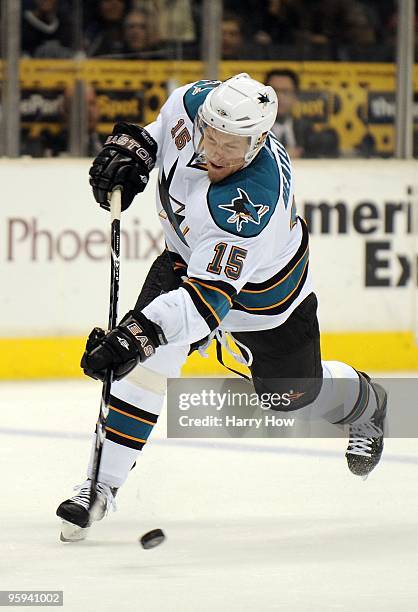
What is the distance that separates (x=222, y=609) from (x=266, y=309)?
982 millimetres

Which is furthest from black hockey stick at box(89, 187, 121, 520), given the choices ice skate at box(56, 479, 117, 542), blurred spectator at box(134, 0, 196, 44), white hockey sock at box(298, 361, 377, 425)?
blurred spectator at box(134, 0, 196, 44)

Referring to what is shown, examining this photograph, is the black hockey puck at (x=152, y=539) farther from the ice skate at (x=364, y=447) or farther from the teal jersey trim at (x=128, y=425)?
the ice skate at (x=364, y=447)

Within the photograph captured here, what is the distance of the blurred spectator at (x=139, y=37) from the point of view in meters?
6.16

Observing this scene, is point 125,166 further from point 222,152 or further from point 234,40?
point 234,40

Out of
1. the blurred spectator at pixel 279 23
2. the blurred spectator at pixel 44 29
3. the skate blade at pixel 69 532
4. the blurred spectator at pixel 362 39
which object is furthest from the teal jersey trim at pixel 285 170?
the blurred spectator at pixel 362 39

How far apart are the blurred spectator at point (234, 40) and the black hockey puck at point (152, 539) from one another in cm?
339

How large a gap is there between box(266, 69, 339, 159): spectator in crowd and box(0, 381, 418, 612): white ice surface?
192 cm

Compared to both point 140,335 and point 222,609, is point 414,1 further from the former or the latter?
point 222,609

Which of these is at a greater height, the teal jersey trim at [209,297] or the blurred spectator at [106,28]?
the blurred spectator at [106,28]

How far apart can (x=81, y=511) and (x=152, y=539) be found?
175 millimetres

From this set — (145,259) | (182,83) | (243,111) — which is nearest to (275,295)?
(243,111)

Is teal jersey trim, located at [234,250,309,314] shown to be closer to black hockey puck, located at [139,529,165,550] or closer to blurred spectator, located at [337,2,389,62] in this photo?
Answer: black hockey puck, located at [139,529,165,550]

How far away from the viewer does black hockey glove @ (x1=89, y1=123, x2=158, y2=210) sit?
3.53m

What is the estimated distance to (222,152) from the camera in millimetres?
3141
